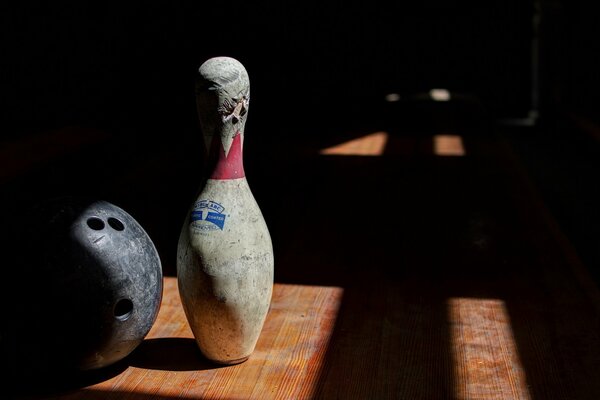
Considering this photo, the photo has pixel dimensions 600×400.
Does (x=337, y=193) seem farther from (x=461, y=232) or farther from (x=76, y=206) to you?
(x=76, y=206)

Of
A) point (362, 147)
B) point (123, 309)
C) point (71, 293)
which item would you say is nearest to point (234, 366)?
point (123, 309)

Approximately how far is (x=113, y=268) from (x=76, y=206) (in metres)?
0.22

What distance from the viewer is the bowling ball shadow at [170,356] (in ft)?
7.19

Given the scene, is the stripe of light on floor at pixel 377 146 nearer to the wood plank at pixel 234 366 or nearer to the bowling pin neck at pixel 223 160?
the wood plank at pixel 234 366

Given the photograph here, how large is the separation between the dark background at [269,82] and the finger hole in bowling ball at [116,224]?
26 cm

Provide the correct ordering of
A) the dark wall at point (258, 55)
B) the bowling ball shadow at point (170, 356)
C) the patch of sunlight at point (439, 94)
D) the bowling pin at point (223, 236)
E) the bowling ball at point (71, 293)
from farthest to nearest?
1. the patch of sunlight at point (439, 94)
2. the dark wall at point (258, 55)
3. the bowling ball shadow at point (170, 356)
4. the bowling pin at point (223, 236)
5. the bowling ball at point (71, 293)

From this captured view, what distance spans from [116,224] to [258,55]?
6.78m

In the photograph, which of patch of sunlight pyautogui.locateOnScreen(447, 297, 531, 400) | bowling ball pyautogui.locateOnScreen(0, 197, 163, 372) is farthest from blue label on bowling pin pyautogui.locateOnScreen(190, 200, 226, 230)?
patch of sunlight pyautogui.locateOnScreen(447, 297, 531, 400)

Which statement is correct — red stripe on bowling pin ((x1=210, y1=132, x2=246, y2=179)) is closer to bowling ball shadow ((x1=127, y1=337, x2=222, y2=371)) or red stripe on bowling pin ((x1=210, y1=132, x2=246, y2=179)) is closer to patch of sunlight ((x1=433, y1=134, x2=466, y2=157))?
bowling ball shadow ((x1=127, y1=337, x2=222, y2=371))

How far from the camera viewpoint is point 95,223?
6.97ft

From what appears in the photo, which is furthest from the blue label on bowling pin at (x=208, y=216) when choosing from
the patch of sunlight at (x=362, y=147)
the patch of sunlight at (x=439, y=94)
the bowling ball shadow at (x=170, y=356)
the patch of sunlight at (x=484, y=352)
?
the patch of sunlight at (x=439, y=94)

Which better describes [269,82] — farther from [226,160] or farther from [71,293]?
[71,293]

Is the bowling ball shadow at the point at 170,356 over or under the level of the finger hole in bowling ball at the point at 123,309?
under

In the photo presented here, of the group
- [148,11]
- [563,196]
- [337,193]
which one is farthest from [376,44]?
[337,193]
